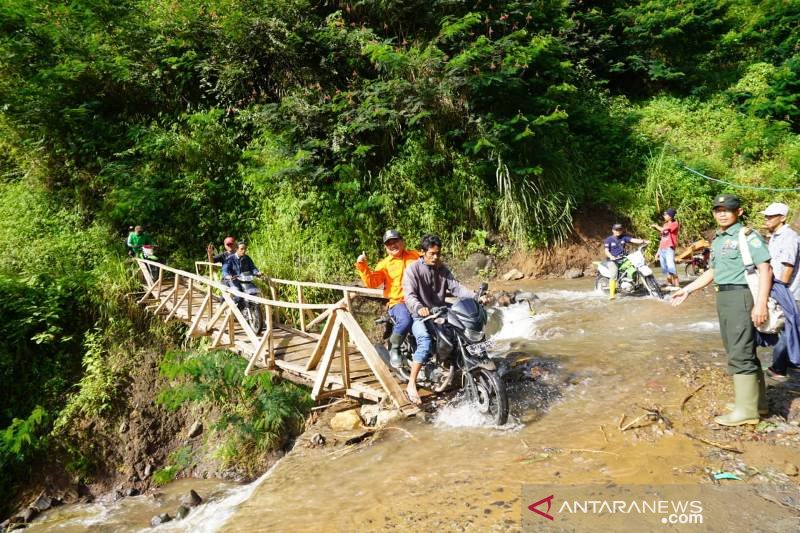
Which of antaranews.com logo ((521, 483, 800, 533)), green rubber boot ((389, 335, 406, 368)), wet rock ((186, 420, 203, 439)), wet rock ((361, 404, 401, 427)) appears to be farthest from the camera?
wet rock ((186, 420, 203, 439))

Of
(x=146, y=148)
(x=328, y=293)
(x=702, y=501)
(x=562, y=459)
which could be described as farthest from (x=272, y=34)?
(x=702, y=501)

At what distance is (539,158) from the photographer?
11.7 m

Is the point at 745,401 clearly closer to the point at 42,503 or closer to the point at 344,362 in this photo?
the point at 344,362

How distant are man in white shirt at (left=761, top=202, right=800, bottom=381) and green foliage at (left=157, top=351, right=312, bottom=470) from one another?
20.5 ft

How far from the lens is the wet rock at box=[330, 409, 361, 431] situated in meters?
5.27

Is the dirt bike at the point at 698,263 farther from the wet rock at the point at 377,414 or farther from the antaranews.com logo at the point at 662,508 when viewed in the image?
the wet rock at the point at 377,414

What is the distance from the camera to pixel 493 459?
3.74 meters

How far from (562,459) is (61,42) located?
53.2ft

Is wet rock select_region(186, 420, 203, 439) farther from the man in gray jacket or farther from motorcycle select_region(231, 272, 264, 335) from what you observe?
the man in gray jacket

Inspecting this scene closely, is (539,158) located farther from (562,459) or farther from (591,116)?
(562,459)

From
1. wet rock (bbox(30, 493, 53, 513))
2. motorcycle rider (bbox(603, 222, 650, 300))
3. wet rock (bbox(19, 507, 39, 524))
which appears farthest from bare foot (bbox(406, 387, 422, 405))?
wet rock (bbox(30, 493, 53, 513))

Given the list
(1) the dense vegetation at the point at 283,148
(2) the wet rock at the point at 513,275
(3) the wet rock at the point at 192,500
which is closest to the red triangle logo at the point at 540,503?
(3) the wet rock at the point at 192,500

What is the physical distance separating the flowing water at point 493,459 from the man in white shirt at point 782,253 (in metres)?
0.96

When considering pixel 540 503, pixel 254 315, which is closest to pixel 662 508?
pixel 540 503
